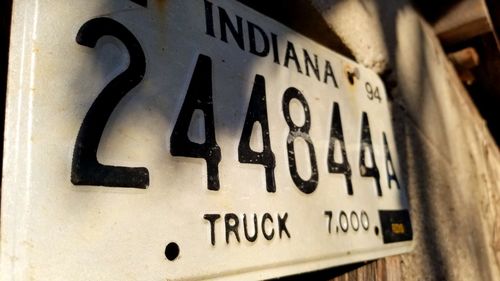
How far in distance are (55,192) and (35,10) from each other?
0.74 feet

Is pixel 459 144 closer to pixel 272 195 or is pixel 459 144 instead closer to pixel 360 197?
pixel 360 197

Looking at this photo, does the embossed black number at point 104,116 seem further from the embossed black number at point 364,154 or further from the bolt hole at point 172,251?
the embossed black number at point 364,154

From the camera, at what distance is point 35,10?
21.6 inches

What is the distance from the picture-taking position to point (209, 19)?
2.47ft

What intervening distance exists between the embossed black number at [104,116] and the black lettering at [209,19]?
149 mm

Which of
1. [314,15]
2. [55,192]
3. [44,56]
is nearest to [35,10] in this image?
[44,56]

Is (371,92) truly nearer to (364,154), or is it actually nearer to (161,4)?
(364,154)

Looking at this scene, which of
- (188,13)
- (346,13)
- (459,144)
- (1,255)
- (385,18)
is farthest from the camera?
(459,144)

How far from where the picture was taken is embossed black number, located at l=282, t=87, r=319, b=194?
32.1 inches

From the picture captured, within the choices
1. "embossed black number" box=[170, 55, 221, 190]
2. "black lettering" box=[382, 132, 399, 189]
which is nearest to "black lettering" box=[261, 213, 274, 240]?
"embossed black number" box=[170, 55, 221, 190]

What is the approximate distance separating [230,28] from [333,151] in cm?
33

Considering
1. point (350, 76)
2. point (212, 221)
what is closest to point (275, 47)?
point (350, 76)

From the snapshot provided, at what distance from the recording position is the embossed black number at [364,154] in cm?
99

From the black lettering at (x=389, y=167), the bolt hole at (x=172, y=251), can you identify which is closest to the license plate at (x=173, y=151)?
the bolt hole at (x=172, y=251)
